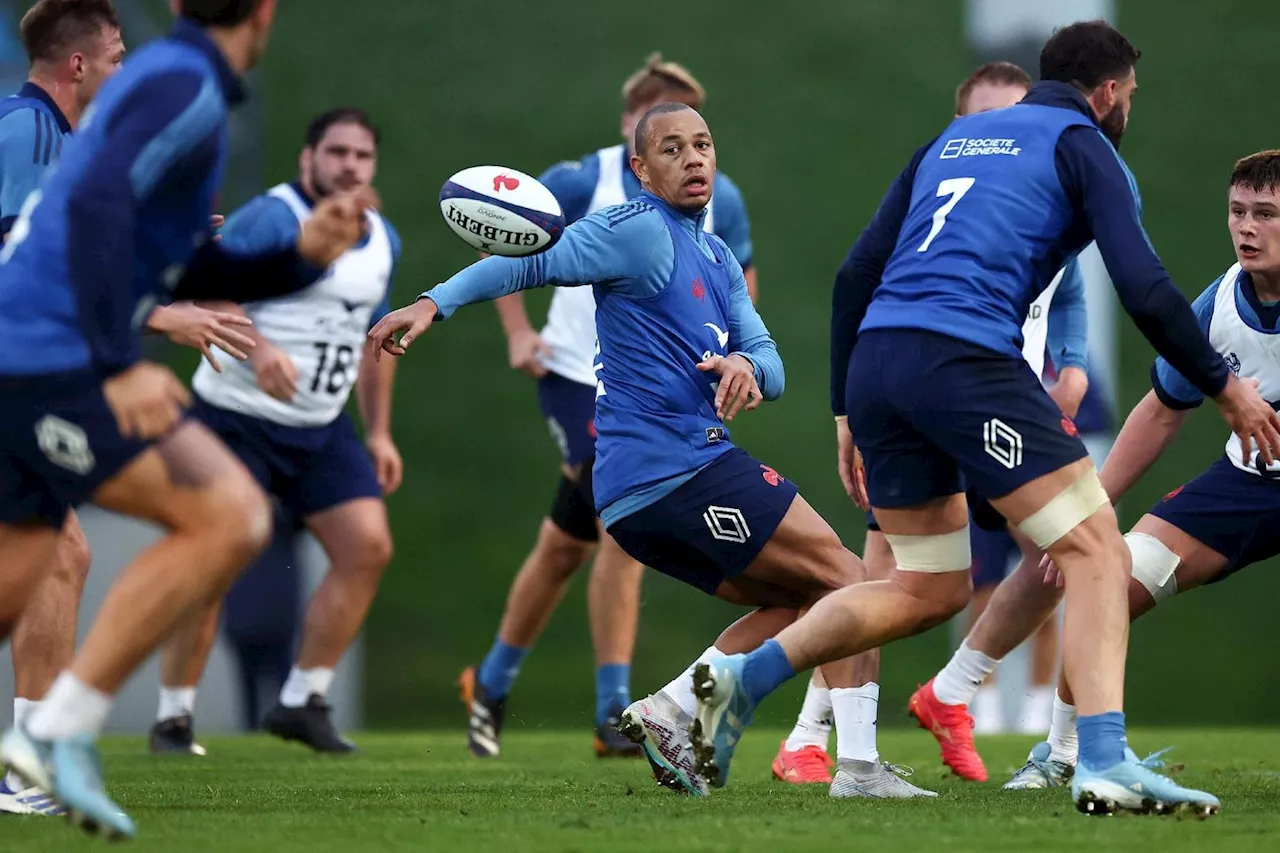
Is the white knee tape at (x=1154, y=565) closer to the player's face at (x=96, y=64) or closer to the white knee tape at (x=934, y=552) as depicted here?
the white knee tape at (x=934, y=552)

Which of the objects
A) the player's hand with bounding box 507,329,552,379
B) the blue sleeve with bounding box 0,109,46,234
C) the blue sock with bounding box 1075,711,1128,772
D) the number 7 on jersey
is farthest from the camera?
the player's hand with bounding box 507,329,552,379

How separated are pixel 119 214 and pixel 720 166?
7.49 meters

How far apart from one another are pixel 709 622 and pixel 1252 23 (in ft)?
16.7

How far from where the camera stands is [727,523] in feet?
16.5

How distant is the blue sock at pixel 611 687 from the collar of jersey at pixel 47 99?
3.16m

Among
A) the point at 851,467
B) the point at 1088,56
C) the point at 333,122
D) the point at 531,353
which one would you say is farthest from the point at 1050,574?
the point at 333,122

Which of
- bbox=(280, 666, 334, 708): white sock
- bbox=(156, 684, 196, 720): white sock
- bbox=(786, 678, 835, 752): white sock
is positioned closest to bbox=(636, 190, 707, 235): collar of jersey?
bbox=(786, 678, 835, 752): white sock

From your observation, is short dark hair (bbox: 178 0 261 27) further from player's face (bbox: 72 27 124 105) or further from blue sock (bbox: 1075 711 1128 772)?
blue sock (bbox: 1075 711 1128 772)

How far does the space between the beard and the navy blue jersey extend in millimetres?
2262

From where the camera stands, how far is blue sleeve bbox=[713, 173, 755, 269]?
7.34 metres

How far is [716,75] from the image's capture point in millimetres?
10867

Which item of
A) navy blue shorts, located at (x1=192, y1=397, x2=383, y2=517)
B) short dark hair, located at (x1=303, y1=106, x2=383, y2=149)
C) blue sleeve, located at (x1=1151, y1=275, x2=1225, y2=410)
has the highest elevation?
short dark hair, located at (x1=303, y1=106, x2=383, y2=149)

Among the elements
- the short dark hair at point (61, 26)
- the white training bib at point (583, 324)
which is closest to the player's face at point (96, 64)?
the short dark hair at point (61, 26)

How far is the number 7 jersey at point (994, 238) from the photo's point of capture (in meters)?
4.45
